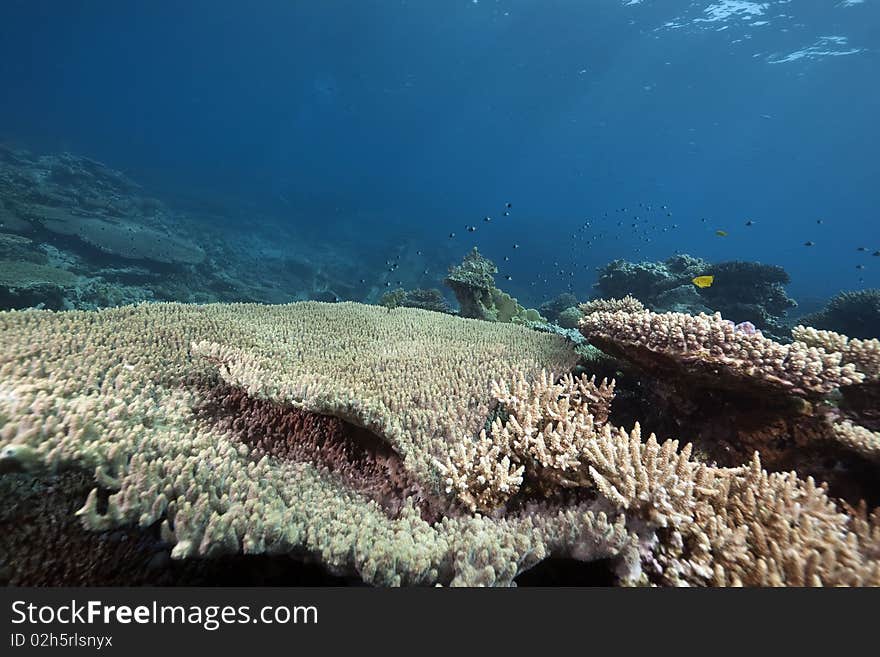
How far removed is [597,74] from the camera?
57.6 m

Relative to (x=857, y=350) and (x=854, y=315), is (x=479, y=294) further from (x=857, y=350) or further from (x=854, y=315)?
(x=854, y=315)

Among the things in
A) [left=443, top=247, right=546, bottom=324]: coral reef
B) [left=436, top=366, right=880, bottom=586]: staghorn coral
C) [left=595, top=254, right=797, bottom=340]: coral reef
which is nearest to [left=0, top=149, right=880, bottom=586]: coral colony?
[left=436, top=366, right=880, bottom=586]: staghorn coral

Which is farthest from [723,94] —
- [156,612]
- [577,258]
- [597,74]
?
[156,612]

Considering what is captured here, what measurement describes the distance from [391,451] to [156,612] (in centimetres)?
179

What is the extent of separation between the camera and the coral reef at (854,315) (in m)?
13.6

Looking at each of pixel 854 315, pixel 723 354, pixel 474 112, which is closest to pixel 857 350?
pixel 723 354

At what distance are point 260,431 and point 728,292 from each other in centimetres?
1856

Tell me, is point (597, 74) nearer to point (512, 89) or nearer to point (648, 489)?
point (512, 89)

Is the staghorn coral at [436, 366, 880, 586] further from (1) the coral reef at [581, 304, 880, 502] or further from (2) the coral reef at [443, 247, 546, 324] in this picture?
(2) the coral reef at [443, 247, 546, 324]

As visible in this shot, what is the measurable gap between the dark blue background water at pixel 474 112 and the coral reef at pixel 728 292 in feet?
15.7

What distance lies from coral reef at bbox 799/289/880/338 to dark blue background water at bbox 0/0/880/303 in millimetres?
8306

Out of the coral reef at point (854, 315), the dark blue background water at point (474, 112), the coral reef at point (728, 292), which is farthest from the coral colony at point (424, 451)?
the dark blue background water at point (474, 112)

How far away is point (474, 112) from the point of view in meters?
103

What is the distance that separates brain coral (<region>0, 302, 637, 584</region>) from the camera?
2.06 m
